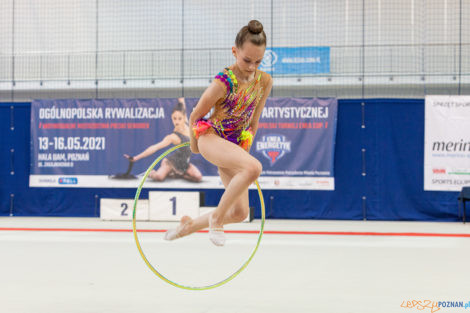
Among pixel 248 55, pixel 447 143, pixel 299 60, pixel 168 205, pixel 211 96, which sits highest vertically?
pixel 299 60

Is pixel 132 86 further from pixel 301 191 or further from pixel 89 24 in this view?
pixel 301 191

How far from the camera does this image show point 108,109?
1075cm

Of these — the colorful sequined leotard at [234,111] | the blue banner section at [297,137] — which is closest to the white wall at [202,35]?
the blue banner section at [297,137]

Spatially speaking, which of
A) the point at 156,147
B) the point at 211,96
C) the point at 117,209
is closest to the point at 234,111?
the point at 211,96

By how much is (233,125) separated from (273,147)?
6925 mm

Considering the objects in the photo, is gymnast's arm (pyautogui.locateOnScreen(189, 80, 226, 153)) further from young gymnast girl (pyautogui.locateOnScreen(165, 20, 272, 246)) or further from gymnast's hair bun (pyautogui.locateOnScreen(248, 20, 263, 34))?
gymnast's hair bun (pyautogui.locateOnScreen(248, 20, 263, 34))

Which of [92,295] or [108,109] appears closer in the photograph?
[92,295]

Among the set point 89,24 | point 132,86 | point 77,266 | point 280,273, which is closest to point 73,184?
point 132,86

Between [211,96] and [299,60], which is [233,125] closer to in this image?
[211,96]

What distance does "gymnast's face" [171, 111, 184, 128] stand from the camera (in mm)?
10406

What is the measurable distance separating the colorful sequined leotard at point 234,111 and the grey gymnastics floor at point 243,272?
1.08 m

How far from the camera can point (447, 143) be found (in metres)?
9.88

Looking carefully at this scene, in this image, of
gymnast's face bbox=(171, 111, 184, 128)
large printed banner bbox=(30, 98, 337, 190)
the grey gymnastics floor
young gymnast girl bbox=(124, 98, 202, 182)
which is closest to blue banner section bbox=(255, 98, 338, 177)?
large printed banner bbox=(30, 98, 337, 190)

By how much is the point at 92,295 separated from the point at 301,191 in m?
6.79
